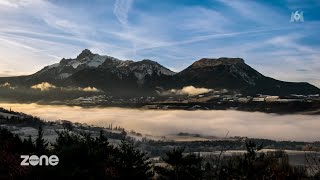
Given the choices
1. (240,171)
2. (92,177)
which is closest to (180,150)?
(240,171)

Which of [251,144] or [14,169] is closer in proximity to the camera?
[14,169]

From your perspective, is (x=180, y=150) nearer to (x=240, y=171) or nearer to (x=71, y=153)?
(x=240, y=171)

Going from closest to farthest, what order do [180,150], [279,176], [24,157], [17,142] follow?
1. [279,176]
2. [24,157]
3. [17,142]
4. [180,150]

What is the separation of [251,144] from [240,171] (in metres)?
9.49

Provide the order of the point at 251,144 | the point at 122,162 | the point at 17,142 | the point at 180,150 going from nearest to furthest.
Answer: the point at 17,142 < the point at 122,162 < the point at 180,150 < the point at 251,144

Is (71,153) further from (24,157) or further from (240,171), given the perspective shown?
(240,171)

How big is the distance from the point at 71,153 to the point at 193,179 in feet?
110

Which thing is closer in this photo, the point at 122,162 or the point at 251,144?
the point at 122,162

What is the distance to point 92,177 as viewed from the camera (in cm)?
3616

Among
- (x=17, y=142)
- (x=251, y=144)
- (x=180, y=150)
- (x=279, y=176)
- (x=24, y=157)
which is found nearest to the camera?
(x=279, y=176)

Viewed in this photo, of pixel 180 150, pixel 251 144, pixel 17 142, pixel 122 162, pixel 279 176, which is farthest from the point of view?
pixel 251 144

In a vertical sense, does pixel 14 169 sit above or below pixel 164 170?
above

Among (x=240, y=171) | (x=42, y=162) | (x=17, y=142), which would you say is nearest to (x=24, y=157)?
(x=42, y=162)

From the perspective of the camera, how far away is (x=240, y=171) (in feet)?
213
